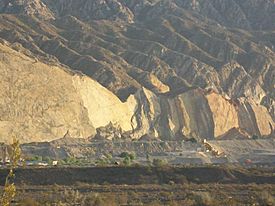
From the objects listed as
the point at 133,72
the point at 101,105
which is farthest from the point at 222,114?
the point at 101,105

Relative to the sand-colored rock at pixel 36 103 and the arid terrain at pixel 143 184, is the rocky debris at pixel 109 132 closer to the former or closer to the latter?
the sand-colored rock at pixel 36 103

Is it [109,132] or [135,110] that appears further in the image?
[135,110]

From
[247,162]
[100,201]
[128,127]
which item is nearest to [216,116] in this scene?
[128,127]

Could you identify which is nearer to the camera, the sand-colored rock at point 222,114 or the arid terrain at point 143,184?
the arid terrain at point 143,184

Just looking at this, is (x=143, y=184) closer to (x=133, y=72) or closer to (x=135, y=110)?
(x=135, y=110)

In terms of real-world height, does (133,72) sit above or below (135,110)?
above

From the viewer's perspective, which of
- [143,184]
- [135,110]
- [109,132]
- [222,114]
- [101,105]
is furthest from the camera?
[222,114]

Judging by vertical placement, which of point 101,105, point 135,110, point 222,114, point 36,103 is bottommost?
point 222,114

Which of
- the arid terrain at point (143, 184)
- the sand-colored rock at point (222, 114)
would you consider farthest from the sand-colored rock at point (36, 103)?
the arid terrain at point (143, 184)

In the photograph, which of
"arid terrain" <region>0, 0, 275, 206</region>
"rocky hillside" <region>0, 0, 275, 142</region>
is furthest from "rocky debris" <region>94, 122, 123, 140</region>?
"rocky hillside" <region>0, 0, 275, 142</region>

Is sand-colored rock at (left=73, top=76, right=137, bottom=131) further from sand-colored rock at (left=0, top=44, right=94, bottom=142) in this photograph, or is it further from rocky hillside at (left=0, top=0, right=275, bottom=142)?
sand-colored rock at (left=0, top=44, right=94, bottom=142)
